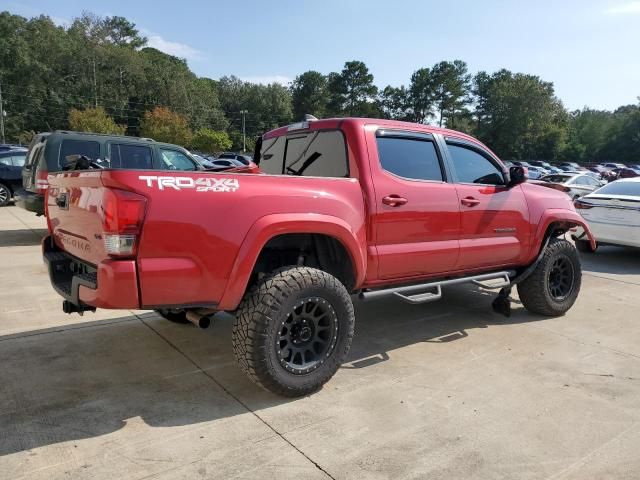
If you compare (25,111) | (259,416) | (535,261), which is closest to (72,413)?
(259,416)

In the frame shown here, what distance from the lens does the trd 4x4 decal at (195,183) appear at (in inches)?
113

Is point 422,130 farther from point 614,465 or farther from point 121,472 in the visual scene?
point 121,472

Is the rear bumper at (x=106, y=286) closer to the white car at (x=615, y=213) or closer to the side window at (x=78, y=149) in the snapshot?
the side window at (x=78, y=149)

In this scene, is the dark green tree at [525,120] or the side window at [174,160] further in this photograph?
the dark green tree at [525,120]

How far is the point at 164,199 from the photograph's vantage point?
113 inches

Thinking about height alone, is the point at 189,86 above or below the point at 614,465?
above

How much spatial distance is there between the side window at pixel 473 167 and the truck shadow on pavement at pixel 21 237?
313 inches

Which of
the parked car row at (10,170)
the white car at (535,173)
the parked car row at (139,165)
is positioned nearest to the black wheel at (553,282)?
the parked car row at (139,165)

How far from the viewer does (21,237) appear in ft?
32.2

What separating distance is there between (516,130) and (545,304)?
81319 millimetres

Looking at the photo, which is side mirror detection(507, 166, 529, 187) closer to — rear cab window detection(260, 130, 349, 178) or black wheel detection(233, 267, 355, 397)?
rear cab window detection(260, 130, 349, 178)

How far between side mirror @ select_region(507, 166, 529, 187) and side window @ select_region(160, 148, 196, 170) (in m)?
6.88

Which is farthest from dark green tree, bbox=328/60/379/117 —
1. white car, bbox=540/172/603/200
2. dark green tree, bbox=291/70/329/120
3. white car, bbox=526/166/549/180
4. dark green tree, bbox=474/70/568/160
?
white car, bbox=540/172/603/200

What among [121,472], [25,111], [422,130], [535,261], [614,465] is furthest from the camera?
[25,111]
